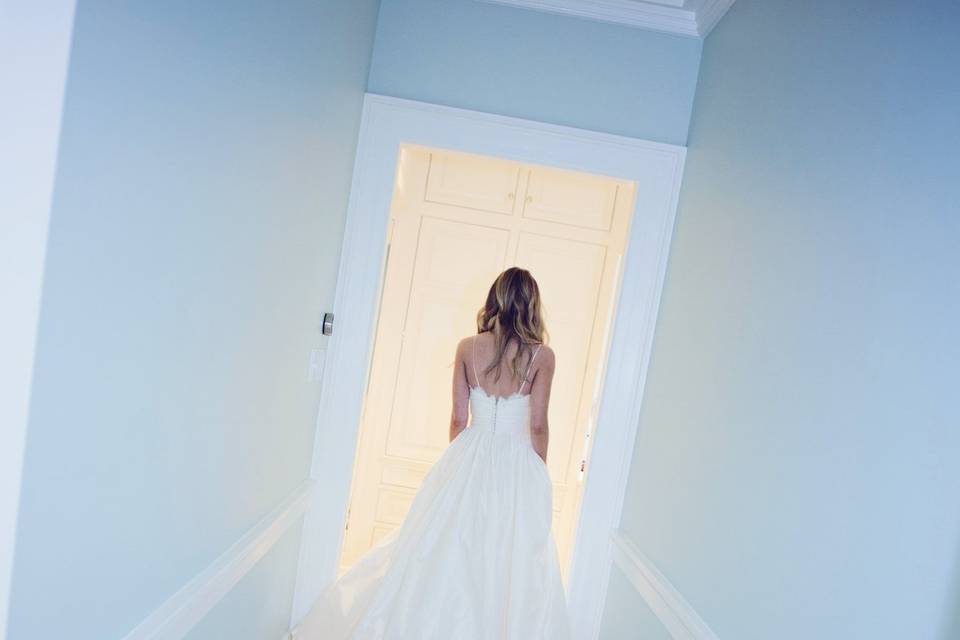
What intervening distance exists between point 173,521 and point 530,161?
1.77m

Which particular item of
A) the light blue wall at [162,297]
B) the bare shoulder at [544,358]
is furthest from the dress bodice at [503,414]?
the light blue wall at [162,297]

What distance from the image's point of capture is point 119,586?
1.06 metres

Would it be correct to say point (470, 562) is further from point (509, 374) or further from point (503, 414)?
point (509, 374)

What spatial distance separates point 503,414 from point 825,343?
1445 millimetres

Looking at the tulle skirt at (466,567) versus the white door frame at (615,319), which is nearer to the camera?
the tulle skirt at (466,567)

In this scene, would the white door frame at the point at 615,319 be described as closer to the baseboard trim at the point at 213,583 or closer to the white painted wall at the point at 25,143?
the baseboard trim at the point at 213,583

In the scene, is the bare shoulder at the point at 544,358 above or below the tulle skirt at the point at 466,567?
above

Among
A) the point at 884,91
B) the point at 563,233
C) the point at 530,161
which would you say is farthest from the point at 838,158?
the point at 563,233

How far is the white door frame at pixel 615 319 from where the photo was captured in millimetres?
2379

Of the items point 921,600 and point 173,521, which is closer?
point 921,600

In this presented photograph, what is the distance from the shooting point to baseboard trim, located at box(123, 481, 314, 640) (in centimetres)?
120

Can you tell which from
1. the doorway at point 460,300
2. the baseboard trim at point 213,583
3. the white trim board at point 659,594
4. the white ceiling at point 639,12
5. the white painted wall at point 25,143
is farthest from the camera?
the doorway at point 460,300

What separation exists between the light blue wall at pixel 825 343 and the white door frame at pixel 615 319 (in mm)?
331

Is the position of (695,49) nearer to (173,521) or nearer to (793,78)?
(793,78)
